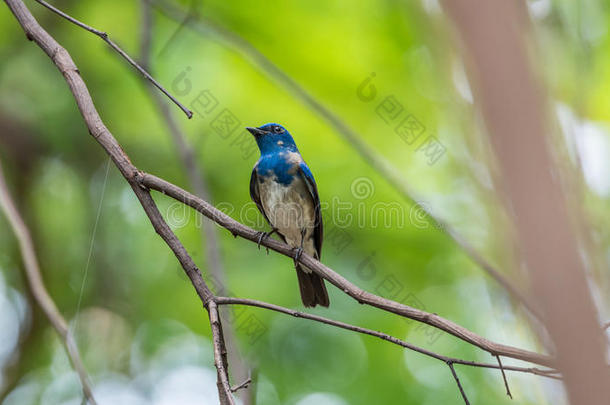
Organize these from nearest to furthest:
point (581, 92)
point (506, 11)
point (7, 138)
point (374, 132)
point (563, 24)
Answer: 1. point (506, 11)
2. point (581, 92)
3. point (563, 24)
4. point (374, 132)
5. point (7, 138)

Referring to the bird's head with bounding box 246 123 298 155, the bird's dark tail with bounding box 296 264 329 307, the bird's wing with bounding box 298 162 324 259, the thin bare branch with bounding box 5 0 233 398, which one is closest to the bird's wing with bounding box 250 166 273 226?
the bird's head with bounding box 246 123 298 155

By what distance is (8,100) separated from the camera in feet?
23.5

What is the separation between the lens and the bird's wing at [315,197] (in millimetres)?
5445

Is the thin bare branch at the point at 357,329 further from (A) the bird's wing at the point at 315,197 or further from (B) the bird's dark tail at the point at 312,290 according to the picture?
(A) the bird's wing at the point at 315,197

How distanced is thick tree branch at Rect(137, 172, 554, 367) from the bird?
204cm

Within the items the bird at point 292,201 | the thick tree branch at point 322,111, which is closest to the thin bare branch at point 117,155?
the thick tree branch at point 322,111

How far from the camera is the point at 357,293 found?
2646 mm

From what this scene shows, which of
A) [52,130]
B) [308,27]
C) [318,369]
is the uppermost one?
[308,27]

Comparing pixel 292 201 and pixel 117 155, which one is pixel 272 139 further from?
pixel 117 155

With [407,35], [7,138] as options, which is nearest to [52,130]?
[7,138]

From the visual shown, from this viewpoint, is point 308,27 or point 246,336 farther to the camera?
point 246,336

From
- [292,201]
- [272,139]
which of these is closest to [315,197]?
[292,201]

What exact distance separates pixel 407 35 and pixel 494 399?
3705 mm

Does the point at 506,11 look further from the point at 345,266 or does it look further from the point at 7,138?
the point at 7,138
